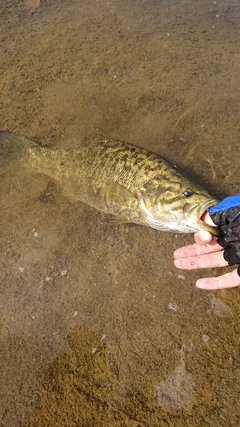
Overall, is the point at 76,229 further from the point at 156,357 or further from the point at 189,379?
the point at 189,379

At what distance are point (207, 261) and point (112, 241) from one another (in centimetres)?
126

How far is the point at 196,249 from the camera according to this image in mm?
3846

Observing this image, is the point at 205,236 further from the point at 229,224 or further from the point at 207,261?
the point at 207,261

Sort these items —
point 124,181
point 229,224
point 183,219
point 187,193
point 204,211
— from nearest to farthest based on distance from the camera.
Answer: point 229,224
point 204,211
point 183,219
point 187,193
point 124,181

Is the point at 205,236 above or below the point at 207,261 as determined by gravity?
above

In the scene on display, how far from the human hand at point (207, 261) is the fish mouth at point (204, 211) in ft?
1.06

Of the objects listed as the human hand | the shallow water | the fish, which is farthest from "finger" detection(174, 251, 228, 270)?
the fish

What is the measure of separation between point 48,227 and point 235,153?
306 centimetres

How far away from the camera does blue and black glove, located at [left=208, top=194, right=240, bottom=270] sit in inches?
119

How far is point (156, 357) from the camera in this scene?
3.35 metres

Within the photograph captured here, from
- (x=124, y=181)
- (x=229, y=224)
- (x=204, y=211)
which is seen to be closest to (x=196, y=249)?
(x=204, y=211)

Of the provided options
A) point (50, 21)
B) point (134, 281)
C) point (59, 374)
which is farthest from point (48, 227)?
point (50, 21)

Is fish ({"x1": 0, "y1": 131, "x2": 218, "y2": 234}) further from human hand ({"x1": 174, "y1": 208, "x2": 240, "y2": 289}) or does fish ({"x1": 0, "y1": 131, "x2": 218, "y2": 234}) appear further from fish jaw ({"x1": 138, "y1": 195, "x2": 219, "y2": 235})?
human hand ({"x1": 174, "y1": 208, "x2": 240, "y2": 289})

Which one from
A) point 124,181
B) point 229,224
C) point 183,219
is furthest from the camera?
point 124,181
